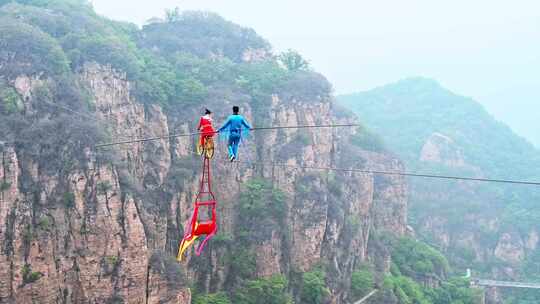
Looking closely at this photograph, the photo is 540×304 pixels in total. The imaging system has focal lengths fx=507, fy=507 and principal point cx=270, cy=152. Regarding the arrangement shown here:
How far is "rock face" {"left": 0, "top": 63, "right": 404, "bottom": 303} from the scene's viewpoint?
700 inches

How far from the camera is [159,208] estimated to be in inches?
900

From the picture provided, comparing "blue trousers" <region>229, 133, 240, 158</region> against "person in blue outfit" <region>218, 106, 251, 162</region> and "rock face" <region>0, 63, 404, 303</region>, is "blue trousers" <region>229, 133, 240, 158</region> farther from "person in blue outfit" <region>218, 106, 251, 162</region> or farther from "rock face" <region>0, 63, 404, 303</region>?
"rock face" <region>0, 63, 404, 303</region>

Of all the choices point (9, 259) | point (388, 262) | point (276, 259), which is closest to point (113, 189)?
point (9, 259)

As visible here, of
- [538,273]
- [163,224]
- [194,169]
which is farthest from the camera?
[538,273]

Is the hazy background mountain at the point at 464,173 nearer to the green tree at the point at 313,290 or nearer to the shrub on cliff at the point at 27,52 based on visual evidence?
the green tree at the point at 313,290

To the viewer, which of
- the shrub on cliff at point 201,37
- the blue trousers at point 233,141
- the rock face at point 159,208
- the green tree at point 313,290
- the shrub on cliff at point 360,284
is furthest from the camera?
the shrub on cliff at point 201,37

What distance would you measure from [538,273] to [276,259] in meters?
29.5

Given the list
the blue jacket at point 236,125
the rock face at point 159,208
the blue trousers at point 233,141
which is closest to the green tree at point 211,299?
the rock face at point 159,208

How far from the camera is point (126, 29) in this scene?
1348 inches

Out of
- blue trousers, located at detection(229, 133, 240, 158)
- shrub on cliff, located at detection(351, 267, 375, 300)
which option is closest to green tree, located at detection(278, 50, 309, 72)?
shrub on cliff, located at detection(351, 267, 375, 300)

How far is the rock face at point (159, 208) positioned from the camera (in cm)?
1778

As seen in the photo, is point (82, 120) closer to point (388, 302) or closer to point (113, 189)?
point (113, 189)

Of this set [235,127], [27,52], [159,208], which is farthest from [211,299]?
[235,127]

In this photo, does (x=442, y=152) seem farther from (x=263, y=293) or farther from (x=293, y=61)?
(x=263, y=293)
